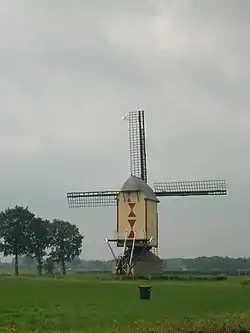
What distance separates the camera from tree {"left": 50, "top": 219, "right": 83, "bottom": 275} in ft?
359

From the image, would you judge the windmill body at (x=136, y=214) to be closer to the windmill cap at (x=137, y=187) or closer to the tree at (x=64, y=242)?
the windmill cap at (x=137, y=187)

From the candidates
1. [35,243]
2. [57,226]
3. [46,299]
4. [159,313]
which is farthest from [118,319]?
[57,226]

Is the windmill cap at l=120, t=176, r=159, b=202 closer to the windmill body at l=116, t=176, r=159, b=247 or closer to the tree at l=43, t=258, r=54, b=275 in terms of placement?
the windmill body at l=116, t=176, r=159, b=247

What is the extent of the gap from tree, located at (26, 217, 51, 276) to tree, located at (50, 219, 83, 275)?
8.01 feet

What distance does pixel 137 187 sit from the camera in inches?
2717

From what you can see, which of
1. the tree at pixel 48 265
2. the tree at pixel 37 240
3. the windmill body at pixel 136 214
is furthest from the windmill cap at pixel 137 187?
the tree at pixel 48 265

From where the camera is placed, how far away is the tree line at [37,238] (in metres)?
103

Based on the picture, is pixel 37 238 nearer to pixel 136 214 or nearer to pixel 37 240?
pixel 37 240

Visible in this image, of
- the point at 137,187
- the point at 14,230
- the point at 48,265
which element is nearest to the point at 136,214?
the point at 137,187

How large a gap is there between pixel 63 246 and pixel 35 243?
6.85m

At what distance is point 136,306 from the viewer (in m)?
28.0

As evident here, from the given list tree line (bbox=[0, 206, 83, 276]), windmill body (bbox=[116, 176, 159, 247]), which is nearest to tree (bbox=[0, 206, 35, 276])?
tree line (bbox=[0, 206, 83, 276])

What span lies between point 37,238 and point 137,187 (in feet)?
133

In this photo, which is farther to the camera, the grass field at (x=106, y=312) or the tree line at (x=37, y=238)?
the tree line at (x=37, y=238)
